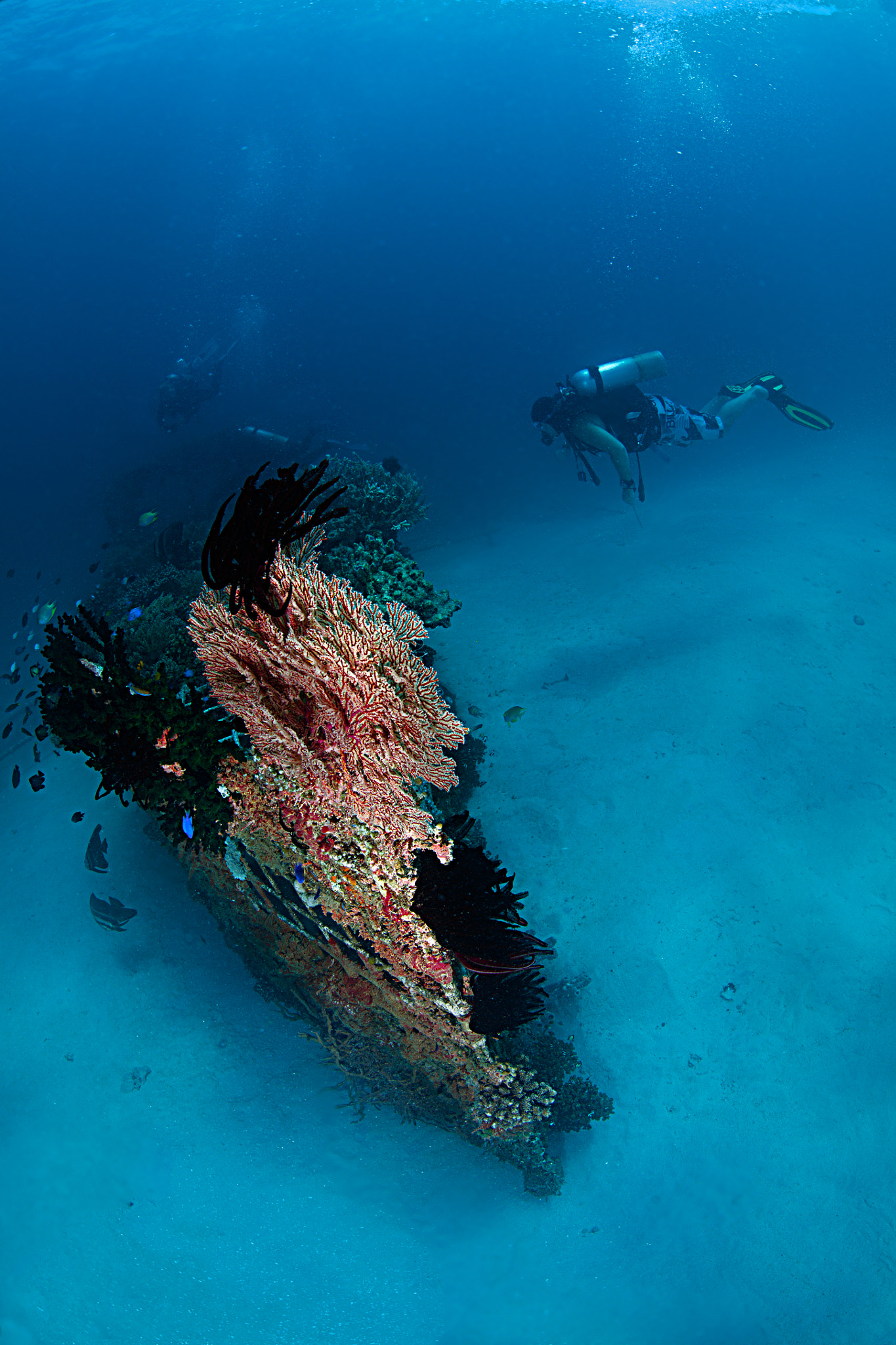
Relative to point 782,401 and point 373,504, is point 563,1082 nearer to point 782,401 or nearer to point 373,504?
point 373,504

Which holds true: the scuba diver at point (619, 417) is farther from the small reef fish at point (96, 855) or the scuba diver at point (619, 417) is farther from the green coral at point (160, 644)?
the small reef fish at point (96, 855)

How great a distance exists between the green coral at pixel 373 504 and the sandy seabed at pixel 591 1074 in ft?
11.9

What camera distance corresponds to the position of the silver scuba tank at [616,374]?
13.5m

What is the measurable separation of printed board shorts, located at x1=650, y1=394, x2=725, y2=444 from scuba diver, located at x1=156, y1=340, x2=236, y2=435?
1462cm

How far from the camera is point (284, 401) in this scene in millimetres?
30406

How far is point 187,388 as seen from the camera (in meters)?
19.8

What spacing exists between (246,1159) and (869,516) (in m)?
17.9

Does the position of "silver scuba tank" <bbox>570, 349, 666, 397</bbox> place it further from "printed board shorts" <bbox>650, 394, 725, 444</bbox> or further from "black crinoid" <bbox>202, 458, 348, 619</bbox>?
"black crinoid" <bbox>202, 458, 348, 619</bbox>

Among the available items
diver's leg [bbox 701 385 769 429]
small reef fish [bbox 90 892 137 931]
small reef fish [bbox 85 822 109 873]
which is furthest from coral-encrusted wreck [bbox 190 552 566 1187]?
diver's leg [bbox 701 385 769 429]

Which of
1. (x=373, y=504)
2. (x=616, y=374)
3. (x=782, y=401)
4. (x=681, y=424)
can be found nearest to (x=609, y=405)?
(x=616, y=374)

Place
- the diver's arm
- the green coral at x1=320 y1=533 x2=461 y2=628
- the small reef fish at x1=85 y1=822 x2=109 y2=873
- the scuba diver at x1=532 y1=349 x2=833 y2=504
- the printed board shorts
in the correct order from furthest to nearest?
the printed board shorts, the scuba diver at x1=532 y1=349 x2=833 y2=504, the diver's arm, the green coral at x1=320 y1=533 x2=461 y2=628, the small reef fish at x1=85 y1=822 x2=109 y2=873

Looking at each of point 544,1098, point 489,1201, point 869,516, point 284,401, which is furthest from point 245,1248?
point 284,401

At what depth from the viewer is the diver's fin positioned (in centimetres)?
1703

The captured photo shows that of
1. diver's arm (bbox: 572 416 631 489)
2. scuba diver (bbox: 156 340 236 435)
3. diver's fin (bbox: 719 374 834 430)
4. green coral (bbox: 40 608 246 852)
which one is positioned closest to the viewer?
green coral (bbox: 40 608 246 852)
